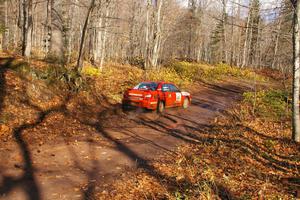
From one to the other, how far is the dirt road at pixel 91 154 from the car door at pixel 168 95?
871 millimetres

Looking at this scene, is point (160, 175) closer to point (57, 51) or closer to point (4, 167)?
point (4, 167)

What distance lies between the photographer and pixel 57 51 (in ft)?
56.2

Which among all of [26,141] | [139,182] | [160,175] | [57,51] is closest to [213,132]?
[160,175]

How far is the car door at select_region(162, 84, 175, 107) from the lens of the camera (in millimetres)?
14958

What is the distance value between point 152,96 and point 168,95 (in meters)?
1.48

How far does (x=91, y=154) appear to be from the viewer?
853cm

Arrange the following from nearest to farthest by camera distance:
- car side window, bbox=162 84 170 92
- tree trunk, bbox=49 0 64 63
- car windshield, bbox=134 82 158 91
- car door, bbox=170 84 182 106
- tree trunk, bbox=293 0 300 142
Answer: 1. tree trunk, bbox=293 0 300 142
2. car windshield, bbox=134 82 158 91
3. car side window, bbox=162 84 170 92
4. car door, bbox=170 84 182 106
5. tree trunk, bbox=49 0 64 63

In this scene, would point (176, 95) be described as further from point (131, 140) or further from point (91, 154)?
point (91, 154)

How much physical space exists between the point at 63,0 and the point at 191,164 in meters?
13.9

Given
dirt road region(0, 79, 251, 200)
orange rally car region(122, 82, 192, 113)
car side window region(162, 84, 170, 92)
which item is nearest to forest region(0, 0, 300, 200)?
dirt road region(0, 79, 251, 200)

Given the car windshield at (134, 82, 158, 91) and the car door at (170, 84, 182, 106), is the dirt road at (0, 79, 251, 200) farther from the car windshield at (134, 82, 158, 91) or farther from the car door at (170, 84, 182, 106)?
the car door at (170, 84, 182, 106)

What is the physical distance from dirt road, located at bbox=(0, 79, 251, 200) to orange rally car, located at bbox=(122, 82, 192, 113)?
1.82 ft

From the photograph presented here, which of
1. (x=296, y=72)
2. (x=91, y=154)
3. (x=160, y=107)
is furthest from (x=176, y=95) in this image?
(x=91, y=154)

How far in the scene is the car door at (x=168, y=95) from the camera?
1496 cm
